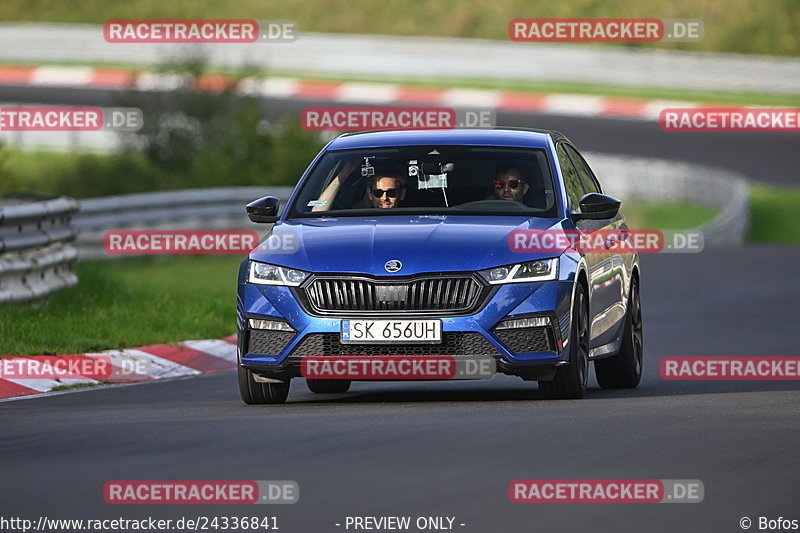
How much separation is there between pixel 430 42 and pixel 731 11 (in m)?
10.8

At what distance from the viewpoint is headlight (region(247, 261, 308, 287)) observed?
11.0 metres

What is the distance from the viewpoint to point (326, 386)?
41.3 feet

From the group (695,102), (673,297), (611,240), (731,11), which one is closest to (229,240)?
(673,297)

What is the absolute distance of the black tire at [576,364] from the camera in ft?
36.7

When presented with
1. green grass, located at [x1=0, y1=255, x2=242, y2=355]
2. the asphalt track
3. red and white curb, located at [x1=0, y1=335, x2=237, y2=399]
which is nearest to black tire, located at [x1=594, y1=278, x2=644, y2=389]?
the asphalt track

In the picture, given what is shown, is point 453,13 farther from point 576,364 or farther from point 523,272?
point 523,272

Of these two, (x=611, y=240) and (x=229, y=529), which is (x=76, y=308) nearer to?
(x=611, y=240)

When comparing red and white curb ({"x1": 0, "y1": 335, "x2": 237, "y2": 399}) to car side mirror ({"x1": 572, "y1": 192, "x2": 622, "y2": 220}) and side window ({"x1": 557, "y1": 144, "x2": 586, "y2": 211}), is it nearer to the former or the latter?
side window ({"x1": 557, "y1": 144, "x2": 586, "y2": 211})

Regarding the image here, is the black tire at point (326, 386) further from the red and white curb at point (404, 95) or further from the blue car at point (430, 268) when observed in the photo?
the red and white curb at point (404, 95)

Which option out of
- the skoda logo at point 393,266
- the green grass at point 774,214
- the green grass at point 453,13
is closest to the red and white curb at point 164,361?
the skoda logo at point 393,266

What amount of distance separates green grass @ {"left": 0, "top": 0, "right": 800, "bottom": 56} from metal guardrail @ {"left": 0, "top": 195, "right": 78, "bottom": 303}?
37268 millimetres

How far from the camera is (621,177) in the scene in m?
36.1

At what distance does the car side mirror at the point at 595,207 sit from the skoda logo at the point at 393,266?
1440mm

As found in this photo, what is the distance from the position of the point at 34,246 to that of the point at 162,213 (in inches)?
426
